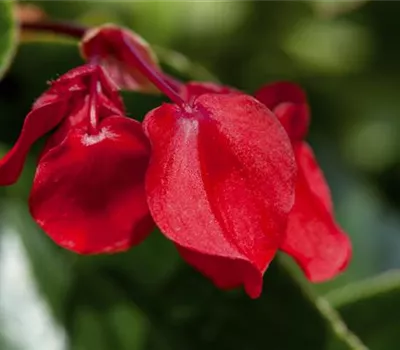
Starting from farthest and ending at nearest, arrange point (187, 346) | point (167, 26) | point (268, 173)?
point (167, 26), point (187, 346), point (268, 173)

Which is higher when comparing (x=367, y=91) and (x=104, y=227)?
(x=104, y=227)

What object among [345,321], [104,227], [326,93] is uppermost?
[104,227]

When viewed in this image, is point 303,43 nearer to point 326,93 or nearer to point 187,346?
point 326,93

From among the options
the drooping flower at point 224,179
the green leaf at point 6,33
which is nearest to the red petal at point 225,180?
the drooping flower at point 224,179

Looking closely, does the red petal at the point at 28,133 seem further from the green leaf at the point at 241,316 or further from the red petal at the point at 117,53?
the green leaf at the point at 241,316

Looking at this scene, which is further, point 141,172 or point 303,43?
point 303,43

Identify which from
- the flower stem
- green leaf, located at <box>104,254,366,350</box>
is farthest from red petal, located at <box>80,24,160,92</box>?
green leaf, located at <box>104,254,366,350</box>

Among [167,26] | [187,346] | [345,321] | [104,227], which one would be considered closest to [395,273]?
[345,321]
